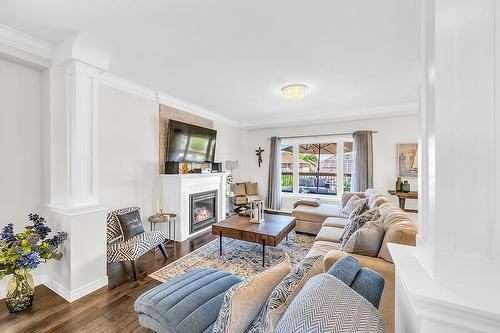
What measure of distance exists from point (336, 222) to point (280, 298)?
8.93ft

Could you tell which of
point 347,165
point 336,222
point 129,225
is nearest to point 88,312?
point 129,225

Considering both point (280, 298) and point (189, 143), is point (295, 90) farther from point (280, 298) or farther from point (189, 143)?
point (280, 298)

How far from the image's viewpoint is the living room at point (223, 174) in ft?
1.92

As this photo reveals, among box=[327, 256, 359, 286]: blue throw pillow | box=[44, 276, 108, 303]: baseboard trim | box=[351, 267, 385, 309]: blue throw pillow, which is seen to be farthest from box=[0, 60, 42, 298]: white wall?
box=[351, 267, 385, 309]: blue throw pillow

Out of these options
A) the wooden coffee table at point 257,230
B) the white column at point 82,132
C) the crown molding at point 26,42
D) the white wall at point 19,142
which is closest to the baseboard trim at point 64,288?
the white wall at point 19,142

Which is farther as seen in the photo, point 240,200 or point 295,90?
point 240,200

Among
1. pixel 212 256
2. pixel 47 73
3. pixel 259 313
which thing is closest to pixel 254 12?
pixel 259 313

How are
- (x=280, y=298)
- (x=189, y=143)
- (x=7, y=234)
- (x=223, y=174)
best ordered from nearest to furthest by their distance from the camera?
(x=280, y=298) < (x=7, y=234) < (x=189, y=143) < (x=223, y=174)

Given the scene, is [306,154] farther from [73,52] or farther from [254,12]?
[73,52]

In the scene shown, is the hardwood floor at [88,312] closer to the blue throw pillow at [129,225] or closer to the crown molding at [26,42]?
the blue throw pillow at [129,225]

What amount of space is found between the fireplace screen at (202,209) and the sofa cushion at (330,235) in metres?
2.28

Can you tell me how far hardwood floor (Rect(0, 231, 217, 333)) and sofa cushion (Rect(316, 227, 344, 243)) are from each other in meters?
2.04

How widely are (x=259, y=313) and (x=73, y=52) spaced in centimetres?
273

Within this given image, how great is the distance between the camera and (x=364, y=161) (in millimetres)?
4785
